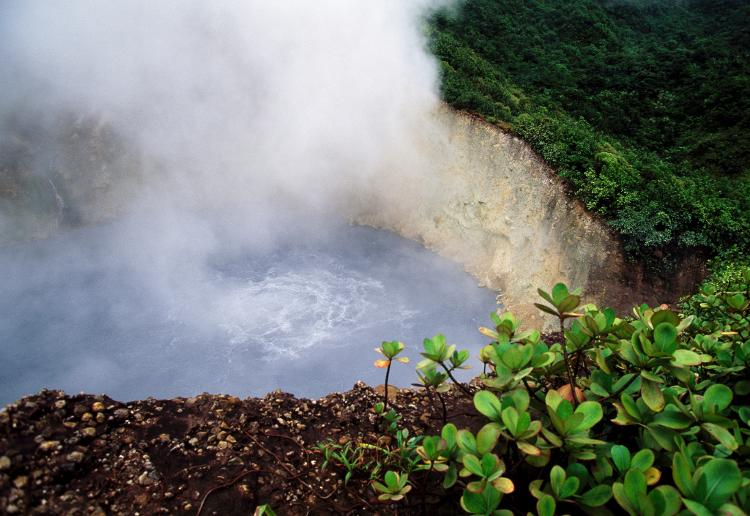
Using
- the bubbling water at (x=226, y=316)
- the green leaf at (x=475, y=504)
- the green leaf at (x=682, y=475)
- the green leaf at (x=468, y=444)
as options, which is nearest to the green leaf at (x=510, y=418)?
the green leaf at (x=468, y=444)

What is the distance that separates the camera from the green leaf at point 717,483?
1.31 metres

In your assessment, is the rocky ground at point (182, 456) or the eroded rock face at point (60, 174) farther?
the eroded rock face at point (60, 174)

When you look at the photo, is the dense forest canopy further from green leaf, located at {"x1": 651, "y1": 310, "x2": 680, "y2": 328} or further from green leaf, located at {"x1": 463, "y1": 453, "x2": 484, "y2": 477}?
green leaf, located at {"x1": 463, "y1": 453, "x2": 484, "y2": 477}

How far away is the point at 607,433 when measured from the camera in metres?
2.10

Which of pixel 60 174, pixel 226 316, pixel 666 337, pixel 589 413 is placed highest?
pixel 60 174

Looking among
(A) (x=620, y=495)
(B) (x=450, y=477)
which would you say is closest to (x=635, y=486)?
(A) (x=620, y=495)

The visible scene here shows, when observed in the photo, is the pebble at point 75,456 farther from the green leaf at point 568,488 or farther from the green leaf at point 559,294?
the green leaf at point 559,294

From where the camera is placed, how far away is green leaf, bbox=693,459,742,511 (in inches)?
51.6

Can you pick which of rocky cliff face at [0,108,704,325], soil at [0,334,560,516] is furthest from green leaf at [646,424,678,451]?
rocky cliff face at [0,108,704,325]

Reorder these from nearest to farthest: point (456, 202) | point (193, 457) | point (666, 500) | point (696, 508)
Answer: point (696, 508) < point (666, 500) < point (193, 457) < point (456, 202)

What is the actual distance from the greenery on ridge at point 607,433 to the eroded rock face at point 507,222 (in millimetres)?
9293

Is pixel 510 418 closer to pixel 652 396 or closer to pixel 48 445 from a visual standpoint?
pixel 652 396

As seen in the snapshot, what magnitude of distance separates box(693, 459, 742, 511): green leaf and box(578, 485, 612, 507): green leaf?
0.31 metres

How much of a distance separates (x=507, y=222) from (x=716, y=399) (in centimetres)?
1258
